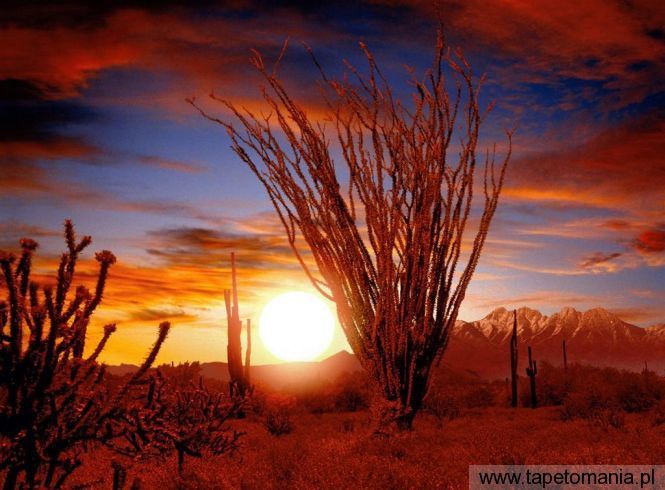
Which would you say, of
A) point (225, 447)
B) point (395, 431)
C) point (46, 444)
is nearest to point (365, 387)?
point (395, 431)

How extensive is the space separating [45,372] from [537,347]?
132 meters

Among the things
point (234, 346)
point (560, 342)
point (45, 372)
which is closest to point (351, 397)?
point (234, 346)

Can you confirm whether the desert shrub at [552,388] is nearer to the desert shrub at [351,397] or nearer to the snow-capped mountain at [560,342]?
the desert shrub at [351,397]

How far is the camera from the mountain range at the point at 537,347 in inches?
3730

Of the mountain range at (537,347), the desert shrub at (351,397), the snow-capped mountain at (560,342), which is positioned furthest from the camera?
the snow-capped mountain at (560,342)

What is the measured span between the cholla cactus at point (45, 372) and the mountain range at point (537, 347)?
74.1 metres

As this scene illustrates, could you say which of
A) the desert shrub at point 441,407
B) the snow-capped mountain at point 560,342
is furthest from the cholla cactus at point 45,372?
the snow-capped mountain at point 560,342

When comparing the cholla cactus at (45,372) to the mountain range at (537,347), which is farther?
the mountain range at (537,347)

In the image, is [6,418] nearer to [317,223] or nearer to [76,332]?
[76,332]

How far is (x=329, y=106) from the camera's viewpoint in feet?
28.6

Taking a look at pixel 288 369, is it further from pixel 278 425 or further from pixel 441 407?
pixel 278 425

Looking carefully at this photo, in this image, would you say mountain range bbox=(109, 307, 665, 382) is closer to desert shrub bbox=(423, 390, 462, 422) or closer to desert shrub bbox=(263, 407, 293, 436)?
desert shrub bbox=(423, 390, 462, 422)

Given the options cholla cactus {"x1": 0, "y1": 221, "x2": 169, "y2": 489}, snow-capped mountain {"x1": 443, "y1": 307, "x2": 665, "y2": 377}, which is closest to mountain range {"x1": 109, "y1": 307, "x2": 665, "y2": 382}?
snow-capped mountain {"x1": 443, "y1": 307, "x2": 665, "y2": 377}

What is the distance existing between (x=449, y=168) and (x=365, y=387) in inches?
531
